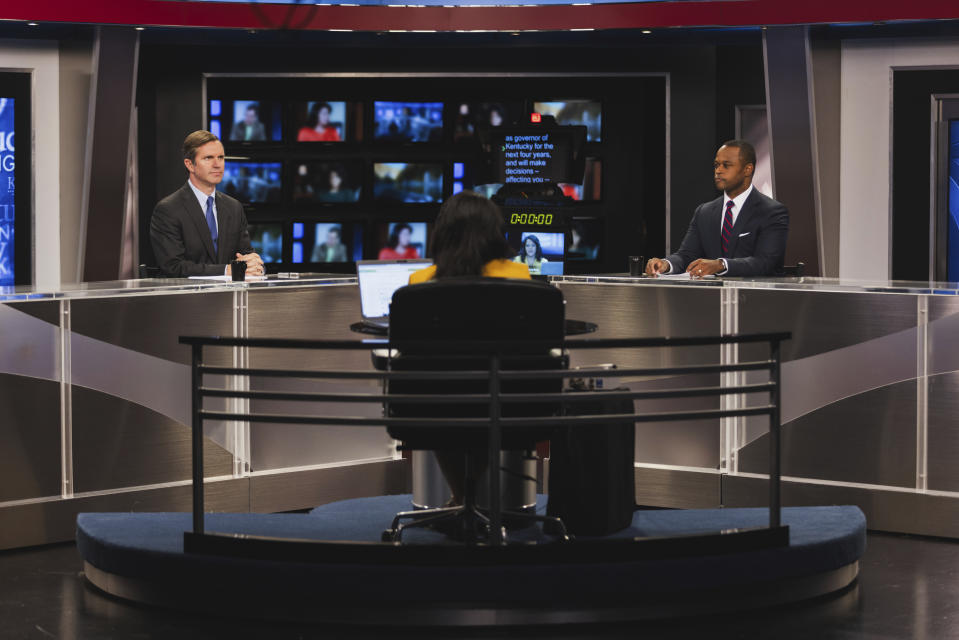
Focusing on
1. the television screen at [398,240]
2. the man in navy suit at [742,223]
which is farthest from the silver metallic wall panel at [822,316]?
the television screen at [398,240]

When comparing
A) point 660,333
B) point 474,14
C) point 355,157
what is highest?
point 474,14

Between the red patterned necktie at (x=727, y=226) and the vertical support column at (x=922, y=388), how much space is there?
1.20 metres

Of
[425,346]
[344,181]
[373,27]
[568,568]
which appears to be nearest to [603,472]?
[568,568]

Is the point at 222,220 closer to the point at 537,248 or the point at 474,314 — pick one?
the point at 537,248

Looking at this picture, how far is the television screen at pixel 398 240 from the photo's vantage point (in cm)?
933

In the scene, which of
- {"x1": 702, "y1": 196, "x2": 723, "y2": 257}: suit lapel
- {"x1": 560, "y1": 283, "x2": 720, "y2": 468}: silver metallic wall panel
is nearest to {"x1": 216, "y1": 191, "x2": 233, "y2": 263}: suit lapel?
{"x1": 560, "y1": 283, "x2": 720, "y2": 468}: silver metallic wall panel

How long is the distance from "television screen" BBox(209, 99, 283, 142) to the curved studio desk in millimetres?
3340

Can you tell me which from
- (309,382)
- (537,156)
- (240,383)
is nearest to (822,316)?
(537,156)

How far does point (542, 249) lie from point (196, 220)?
1.68 metres

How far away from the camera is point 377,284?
5367 millimetres

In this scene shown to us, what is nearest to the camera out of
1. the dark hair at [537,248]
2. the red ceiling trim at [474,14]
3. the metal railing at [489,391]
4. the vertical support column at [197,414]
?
the metal railing at [489,391]

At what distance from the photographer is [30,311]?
204 inches

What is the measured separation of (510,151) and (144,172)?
3.41 m

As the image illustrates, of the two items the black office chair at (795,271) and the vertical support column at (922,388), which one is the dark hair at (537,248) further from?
the vertical support column at (922,388)
